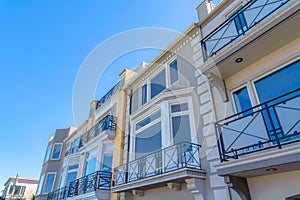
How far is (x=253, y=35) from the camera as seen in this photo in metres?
4.32

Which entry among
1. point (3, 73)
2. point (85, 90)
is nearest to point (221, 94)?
point (85, 90)

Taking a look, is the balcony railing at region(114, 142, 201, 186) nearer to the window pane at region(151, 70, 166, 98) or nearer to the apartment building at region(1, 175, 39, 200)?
the window pane at region(151, 70, 166, 98)

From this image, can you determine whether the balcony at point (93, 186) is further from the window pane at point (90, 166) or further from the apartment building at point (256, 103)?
the apartment building at point (256, 103)

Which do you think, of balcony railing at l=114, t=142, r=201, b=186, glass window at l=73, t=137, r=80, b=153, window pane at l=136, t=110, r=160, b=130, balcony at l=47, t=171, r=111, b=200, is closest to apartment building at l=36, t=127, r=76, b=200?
glass window at l=73, t=137, r=80, b=153

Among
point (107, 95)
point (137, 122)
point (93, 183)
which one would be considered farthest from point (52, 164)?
point (137, 122)

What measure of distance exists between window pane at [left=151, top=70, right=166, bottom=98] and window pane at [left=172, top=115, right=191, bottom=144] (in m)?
1.99

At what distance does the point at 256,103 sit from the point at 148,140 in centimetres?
449

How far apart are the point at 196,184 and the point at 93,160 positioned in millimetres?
7688

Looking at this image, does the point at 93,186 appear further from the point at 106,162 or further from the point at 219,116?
the point at 219,116

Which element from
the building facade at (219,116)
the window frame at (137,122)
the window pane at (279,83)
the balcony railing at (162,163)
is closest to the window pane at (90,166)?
the building facade at (219,116)

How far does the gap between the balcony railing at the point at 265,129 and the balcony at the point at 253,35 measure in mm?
1286

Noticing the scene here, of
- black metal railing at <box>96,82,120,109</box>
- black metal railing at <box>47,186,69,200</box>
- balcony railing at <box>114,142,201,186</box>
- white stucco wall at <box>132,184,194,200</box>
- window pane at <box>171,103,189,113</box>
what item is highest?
black metal railing at <box>96,82,120,109</box>

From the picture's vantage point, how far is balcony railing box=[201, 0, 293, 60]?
4614 mm

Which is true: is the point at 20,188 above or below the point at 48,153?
below
